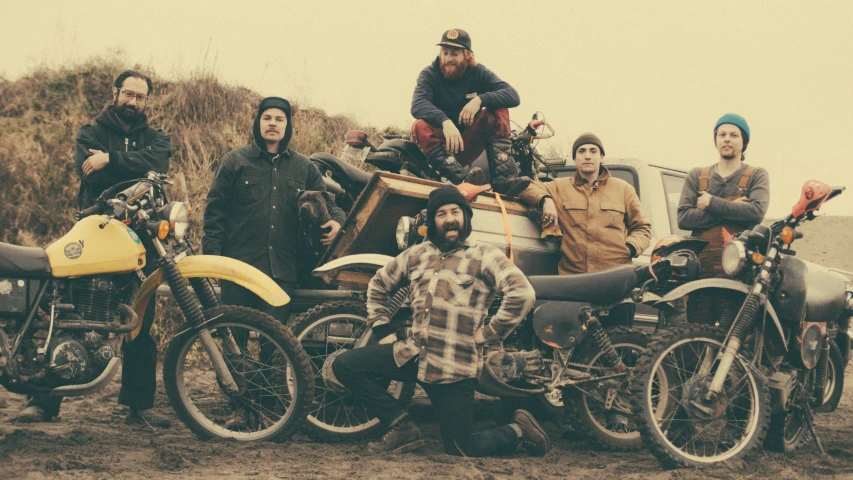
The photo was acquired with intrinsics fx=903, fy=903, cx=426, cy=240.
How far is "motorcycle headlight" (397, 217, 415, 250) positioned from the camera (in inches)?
217

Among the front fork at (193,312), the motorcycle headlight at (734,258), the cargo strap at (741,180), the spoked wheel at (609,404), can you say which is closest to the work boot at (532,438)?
the spoked wheel at (609,404)

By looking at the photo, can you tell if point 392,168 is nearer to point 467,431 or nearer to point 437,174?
point 437,174

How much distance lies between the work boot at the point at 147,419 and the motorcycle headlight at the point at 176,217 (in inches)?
51.0

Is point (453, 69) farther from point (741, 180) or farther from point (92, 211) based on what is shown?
point (92, 211)

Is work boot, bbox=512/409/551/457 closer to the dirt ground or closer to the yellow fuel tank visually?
the dirt ground

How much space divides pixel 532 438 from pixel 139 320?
2.35m

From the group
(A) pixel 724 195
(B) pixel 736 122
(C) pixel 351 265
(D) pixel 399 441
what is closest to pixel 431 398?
(D) pixel 399 441

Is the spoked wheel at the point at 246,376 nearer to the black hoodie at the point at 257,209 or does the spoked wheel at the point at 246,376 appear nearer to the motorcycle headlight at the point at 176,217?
the motorcycle headlight at the point at 176,217

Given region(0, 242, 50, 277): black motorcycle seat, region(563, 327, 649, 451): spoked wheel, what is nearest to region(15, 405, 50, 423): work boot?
region(0, 242, 50, 277): black motorcycle seat

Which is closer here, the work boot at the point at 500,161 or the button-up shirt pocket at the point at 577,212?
the button-up shirt pocket at the point at 577,212

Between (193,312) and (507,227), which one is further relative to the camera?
(507,227)

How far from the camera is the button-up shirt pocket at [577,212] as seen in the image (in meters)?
6.00

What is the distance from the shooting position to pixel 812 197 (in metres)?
5.03

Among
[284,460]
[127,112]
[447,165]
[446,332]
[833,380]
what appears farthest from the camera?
[833,380]
